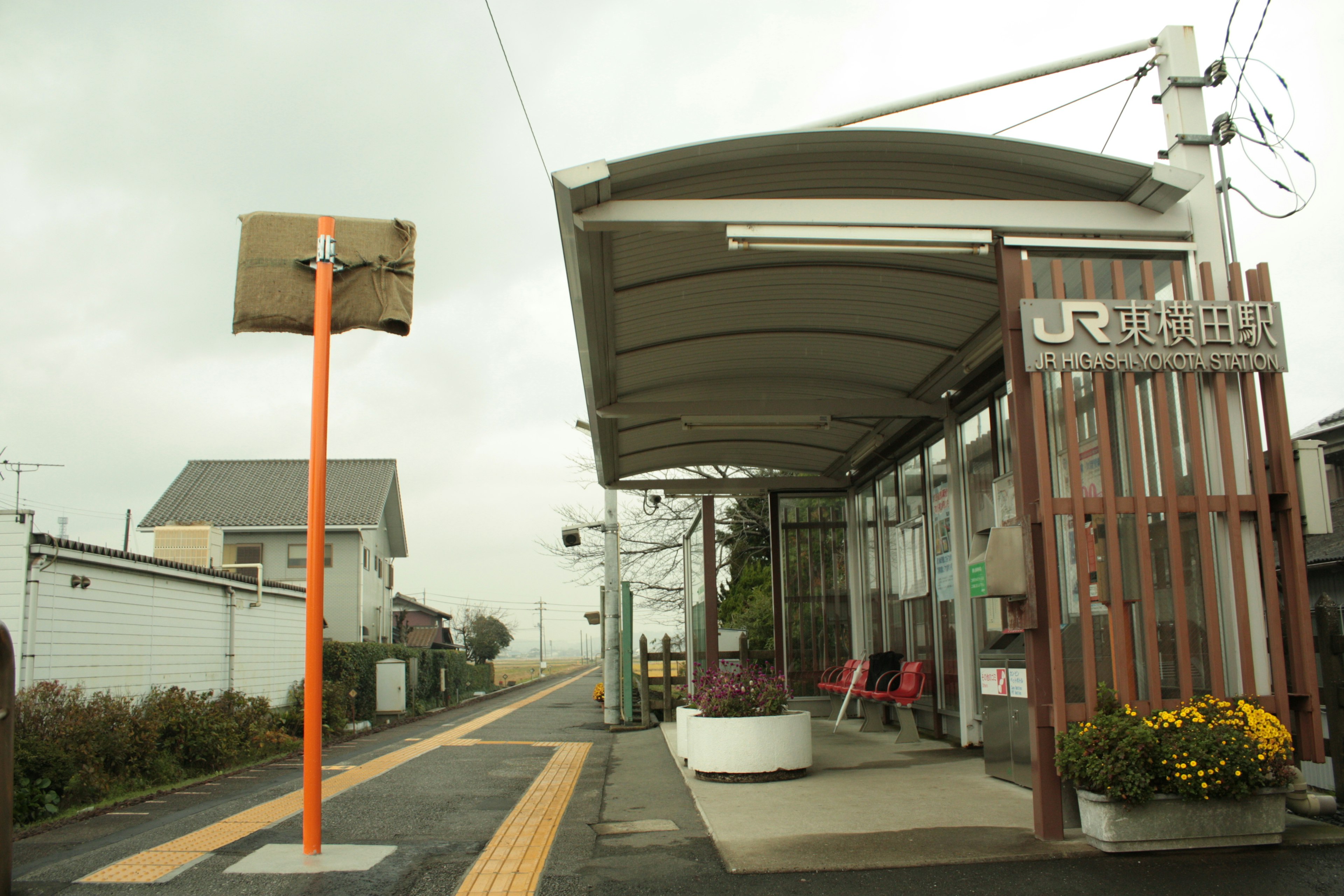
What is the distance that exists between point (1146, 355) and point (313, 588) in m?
→ 4.61

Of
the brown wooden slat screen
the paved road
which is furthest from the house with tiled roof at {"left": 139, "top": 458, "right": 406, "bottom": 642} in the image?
the brown wooden slat screen

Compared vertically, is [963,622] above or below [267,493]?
below

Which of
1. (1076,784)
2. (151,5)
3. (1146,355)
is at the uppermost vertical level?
(151,5)

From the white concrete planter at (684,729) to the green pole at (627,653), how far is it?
15.8 ft

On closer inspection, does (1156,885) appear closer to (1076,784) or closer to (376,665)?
(1076,784)

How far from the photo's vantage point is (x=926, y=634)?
33.0ft

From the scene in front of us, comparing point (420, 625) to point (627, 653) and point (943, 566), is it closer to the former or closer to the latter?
point (627, 653)

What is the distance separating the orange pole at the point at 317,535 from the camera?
15.5 feet

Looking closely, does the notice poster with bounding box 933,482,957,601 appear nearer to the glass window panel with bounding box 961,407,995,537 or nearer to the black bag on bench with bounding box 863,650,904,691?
the glass window panel with bounding box 961,407,995,537

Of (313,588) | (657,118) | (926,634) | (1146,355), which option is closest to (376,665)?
(926,634)

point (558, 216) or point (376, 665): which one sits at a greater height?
point (558, 216)

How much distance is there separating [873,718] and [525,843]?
246 inches

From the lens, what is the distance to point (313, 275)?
17.4 ft

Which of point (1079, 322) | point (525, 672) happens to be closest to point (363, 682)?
point (1079, 322)
